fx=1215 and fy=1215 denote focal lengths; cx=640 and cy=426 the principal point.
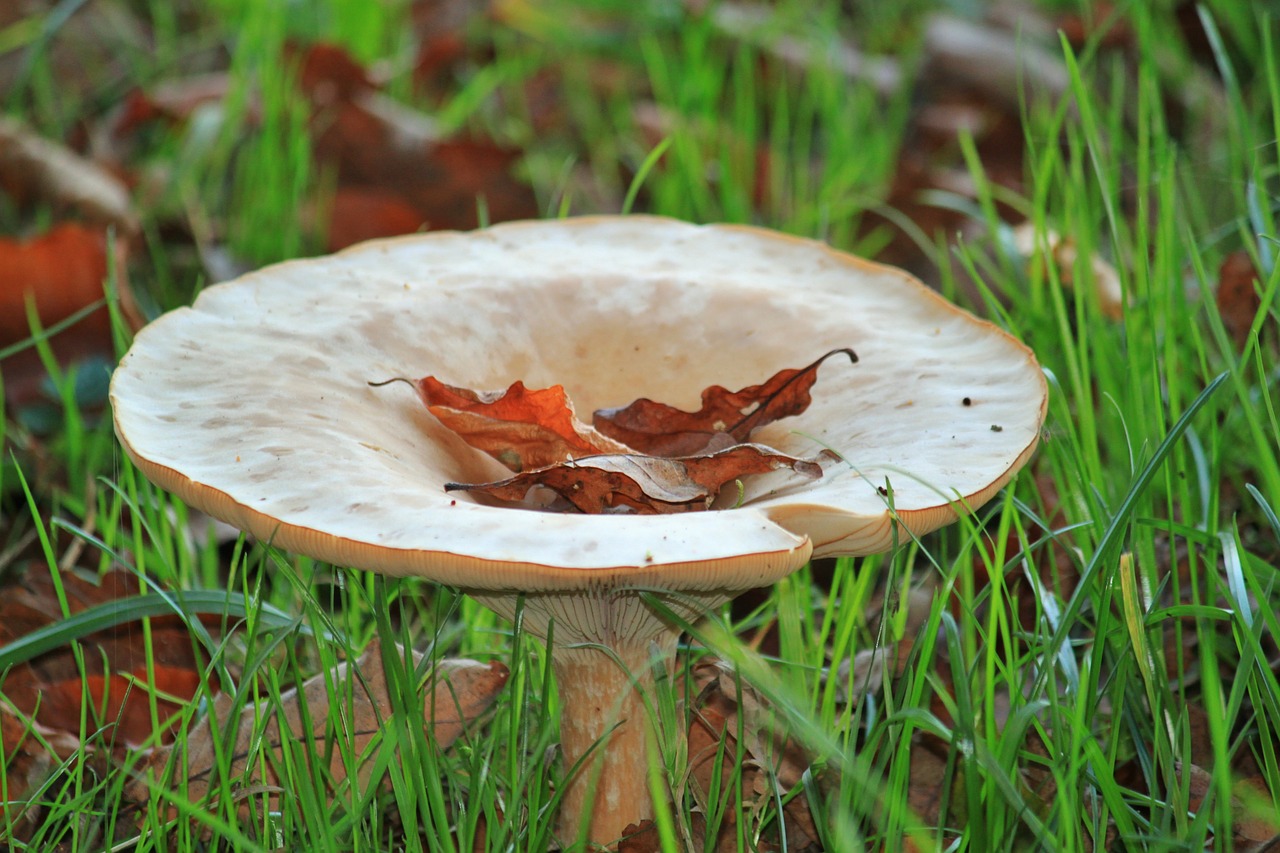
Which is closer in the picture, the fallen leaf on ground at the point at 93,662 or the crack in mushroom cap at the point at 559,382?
the crack in mushroom cap at the point at 559,382

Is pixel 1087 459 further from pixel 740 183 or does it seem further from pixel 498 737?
pixel 740 183

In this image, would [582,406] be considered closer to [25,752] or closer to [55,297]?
[25,752]

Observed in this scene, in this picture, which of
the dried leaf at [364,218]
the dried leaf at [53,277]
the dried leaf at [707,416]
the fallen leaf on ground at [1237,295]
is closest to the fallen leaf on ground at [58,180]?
the dried leaf at [53,277]

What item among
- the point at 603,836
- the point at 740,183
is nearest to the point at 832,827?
the point at 603,836

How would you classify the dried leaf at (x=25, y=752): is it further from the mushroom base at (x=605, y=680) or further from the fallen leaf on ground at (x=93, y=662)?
the mushroom base at (x=605, y=680)

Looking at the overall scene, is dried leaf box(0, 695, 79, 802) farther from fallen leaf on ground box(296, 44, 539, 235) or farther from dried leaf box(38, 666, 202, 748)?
fallen leaf on ground box(296, 44, 539, 235)
